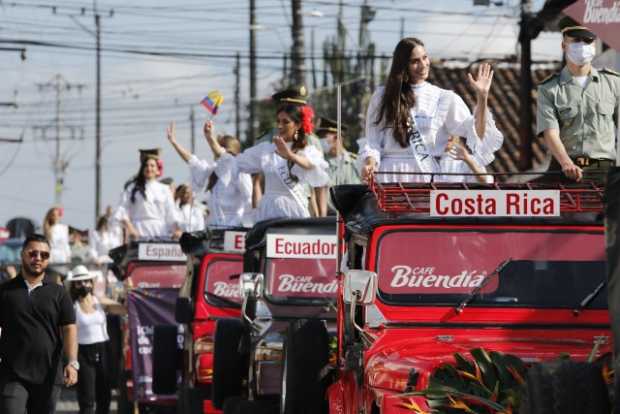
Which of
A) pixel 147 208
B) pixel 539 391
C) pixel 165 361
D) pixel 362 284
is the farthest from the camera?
pixel 147 208

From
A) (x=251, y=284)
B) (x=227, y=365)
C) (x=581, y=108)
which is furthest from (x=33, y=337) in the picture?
(x=581, y=108)

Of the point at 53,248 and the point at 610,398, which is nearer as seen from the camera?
the point at 610,398

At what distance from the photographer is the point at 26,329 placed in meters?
12.3

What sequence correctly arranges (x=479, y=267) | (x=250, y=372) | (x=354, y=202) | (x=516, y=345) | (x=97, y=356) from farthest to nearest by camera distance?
(x=97, y=356)
(x=250, y=372)
(x=354, y=202)
(x=479, y=267)
(x=516, y=345)

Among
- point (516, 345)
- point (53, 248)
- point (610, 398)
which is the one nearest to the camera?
point (610, 398)

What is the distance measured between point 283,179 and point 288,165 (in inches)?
5.4

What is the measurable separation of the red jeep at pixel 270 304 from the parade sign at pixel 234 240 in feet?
3.93

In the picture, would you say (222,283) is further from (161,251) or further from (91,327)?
(161,251)

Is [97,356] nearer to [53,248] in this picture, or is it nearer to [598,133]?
[598,133]

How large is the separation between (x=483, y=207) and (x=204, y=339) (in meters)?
6.05

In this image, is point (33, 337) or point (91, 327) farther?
point (91, 327)

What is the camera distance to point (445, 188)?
904cm

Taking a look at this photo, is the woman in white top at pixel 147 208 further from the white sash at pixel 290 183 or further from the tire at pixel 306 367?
the tire at pixel 306 367

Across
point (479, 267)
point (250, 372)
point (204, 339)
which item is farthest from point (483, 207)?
point (204, 339)
